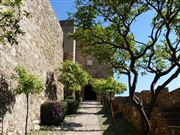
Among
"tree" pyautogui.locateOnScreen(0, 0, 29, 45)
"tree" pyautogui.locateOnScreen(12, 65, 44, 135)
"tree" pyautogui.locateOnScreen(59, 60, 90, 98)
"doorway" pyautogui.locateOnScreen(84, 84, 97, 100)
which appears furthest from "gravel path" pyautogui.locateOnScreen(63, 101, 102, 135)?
"doorway" pyautogui.locateOnScreen(84, 84, 97, 100)

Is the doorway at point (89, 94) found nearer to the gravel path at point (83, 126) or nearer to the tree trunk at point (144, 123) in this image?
the gravel path at point (83, 126)

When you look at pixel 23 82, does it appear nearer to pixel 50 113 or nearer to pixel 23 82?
pixel 23 82

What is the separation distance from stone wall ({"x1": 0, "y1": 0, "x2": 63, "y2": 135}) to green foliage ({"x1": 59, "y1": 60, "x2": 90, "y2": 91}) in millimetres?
454

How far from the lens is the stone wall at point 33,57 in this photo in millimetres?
9477

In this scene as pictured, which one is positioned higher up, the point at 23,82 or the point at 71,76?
the point at 71,76

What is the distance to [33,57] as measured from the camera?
41.4ft

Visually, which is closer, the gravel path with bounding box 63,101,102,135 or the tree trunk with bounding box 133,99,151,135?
the tree trunk with bounding box 133,99,151,135

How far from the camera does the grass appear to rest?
1196 centimetres

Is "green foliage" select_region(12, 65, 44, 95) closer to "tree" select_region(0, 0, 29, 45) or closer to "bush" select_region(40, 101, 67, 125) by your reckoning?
"bush" select_region(40, 101, 67, 125)

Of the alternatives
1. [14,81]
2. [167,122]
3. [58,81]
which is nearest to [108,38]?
[14,81]

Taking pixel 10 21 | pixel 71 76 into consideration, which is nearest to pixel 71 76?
pixel 71 76

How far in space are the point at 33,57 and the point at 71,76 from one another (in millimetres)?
6468

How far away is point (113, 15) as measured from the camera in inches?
396

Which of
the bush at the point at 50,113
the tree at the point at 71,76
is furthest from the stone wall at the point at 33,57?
the tree at the point at 71,76
